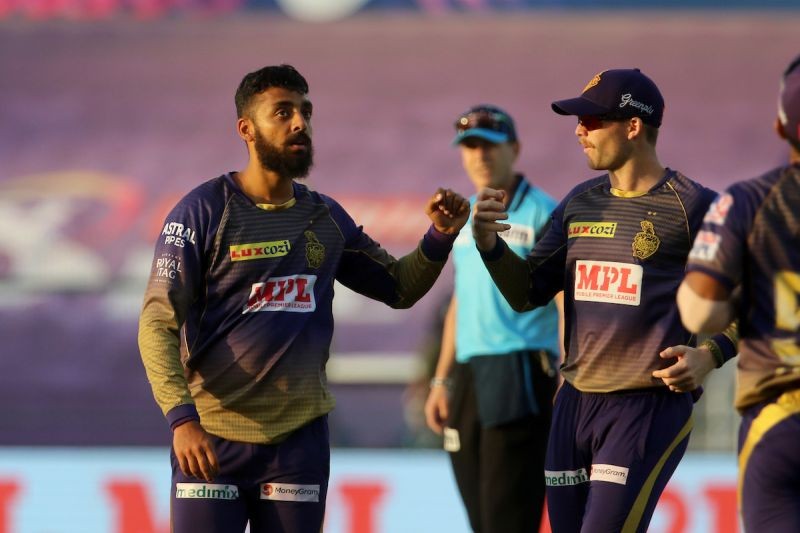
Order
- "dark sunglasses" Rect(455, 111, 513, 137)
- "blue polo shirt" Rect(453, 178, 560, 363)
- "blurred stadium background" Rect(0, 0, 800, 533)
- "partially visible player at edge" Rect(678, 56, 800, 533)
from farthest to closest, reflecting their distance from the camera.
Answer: "blurred stadium background" Rect(0, 0, 800, 533) < "dark sunglasses" Rect(455, 111, 513, 137) < "blue polo shirt" Rect(453, 178, 560, 363) < "partially visible player at edge" Rect(678, 56, 800, 533)

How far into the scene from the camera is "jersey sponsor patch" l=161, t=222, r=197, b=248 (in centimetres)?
439

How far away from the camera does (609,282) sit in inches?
183

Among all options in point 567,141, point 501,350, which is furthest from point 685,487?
point 567,141

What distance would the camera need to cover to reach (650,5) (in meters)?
18.5

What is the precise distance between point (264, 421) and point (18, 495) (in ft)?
14.6

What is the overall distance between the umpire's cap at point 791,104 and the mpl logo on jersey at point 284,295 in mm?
1589

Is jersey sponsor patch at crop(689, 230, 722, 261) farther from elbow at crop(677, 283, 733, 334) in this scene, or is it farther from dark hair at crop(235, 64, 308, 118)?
dark hair at crop(235, 64, 308, 118)

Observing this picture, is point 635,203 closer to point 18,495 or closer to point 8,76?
point 18,495

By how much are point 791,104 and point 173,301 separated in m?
1.89

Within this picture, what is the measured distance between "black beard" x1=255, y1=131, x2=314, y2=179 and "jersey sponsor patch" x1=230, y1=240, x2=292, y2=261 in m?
0.23

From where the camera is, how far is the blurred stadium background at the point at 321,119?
17656 mm

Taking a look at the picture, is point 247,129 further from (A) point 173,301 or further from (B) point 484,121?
(B) point 484,121

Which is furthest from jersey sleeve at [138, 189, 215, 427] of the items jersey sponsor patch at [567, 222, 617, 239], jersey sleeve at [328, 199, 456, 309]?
jersey sponsor patch at [567, 222, 617, 239]

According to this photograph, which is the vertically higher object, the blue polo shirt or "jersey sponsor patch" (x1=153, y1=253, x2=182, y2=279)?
the blue polo shirt
